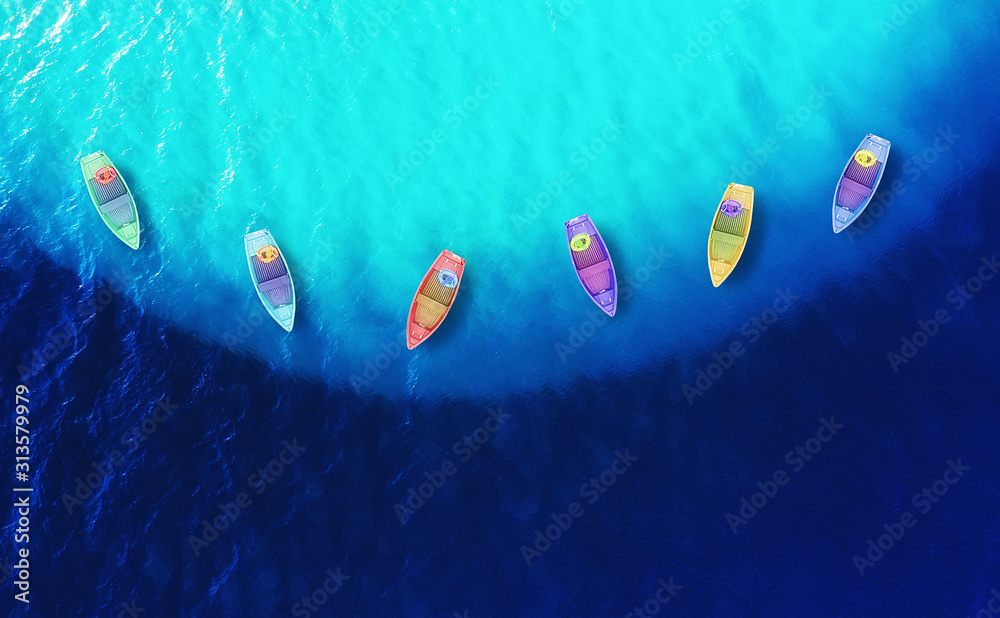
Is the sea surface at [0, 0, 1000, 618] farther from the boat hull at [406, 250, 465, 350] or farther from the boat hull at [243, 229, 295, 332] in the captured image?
the boat hull at [406, 250, 465, 350]

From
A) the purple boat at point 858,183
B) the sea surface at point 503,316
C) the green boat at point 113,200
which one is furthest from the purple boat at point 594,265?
the green boat at point 113,200

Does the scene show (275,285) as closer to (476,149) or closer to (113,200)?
(113,200)

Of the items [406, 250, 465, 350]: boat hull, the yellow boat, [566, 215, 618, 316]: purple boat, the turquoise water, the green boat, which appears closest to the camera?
[406, 250, 465, 350]: boat hull

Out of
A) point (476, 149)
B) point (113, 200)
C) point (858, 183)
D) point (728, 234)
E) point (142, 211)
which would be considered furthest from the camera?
Result: point (476, 149)

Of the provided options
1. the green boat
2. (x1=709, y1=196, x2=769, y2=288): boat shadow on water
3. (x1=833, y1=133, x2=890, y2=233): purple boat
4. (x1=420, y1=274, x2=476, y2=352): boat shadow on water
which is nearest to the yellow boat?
(x1=709, y1=196, x2=769, y2=288): boat shadow on water

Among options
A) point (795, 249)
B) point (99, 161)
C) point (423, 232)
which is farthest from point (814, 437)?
point (99, 161)

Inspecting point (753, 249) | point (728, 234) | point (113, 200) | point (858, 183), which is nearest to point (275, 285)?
point (113, 200)

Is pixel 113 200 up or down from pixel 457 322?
up
